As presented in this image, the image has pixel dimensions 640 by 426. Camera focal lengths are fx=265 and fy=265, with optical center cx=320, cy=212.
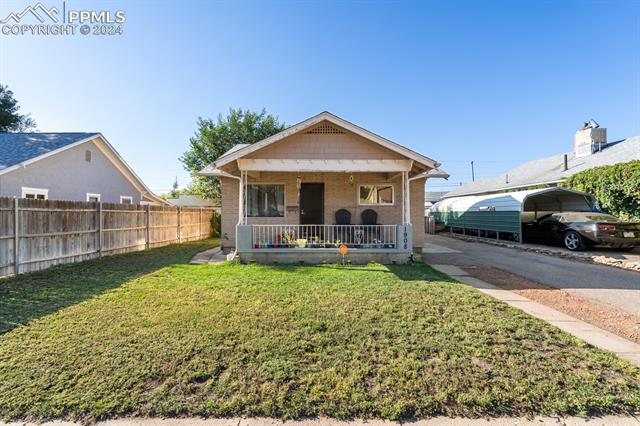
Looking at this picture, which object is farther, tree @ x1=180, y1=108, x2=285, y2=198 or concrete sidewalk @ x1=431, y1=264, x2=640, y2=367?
tree @ x1=180, y1=108, x2=285, y2=198

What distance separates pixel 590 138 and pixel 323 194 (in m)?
18.8

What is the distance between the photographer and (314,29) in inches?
514

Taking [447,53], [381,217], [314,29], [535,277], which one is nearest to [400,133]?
[447,53]

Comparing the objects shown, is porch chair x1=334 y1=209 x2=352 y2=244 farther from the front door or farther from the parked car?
the parked car

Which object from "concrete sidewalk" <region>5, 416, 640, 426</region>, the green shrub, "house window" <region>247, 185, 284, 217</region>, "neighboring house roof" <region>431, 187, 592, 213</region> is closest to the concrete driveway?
"neighboring house roof" <region>431, 187, 592, 213</region>

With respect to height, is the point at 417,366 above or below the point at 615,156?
below

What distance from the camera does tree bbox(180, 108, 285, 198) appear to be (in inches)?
1028

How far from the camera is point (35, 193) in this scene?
10320 millimetres

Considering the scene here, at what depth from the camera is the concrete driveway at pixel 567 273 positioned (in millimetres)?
5633

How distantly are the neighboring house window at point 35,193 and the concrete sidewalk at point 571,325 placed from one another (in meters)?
15.0

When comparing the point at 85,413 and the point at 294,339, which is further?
the point at 294,339

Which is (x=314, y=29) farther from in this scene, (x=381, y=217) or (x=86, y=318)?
(x=86, y=318)

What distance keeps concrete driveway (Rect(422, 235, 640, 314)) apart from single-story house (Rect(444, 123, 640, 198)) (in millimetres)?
8330

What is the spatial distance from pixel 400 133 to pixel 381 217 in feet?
52.1
